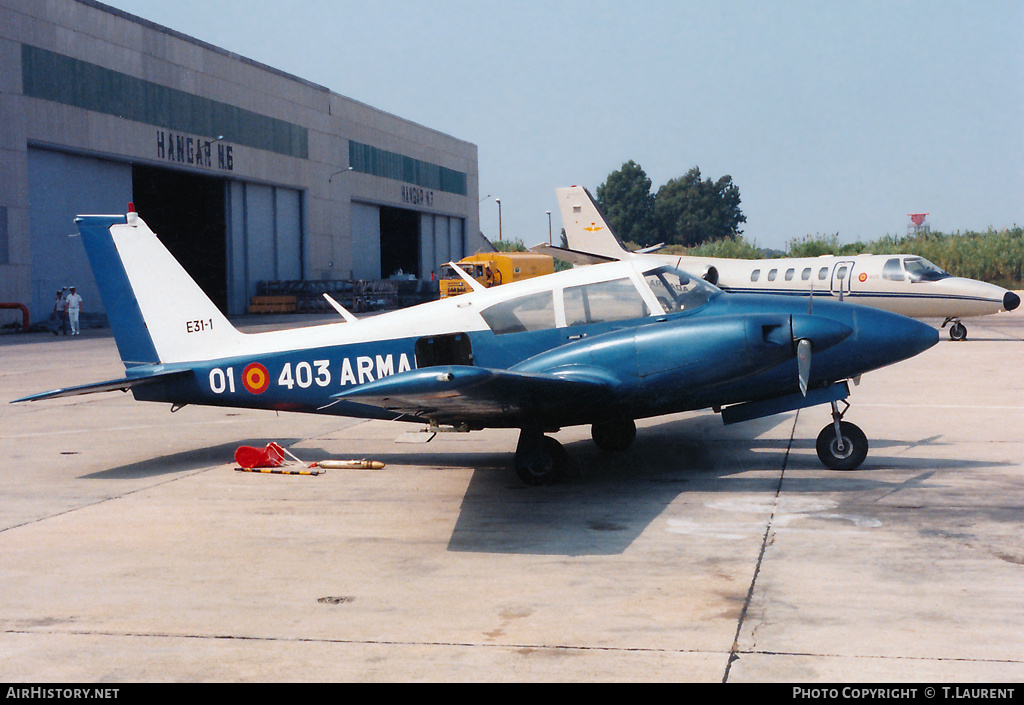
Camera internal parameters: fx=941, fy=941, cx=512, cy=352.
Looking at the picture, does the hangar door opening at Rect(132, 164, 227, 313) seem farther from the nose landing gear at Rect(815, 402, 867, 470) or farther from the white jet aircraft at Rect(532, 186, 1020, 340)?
the nose landing gear at Rect(815, 402, 867, 470)

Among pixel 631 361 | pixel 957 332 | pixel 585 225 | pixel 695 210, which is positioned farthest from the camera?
pixel 695 210

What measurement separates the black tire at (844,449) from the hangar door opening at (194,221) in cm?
5142

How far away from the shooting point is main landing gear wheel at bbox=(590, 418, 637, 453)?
11.3m

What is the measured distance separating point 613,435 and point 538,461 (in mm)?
2030

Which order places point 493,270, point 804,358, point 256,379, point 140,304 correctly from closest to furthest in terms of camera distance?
point 804,358 → point 256,379 → point 140,304 → point 493,270

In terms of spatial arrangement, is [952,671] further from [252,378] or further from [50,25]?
[50,25]

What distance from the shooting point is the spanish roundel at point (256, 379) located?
10.7 metres

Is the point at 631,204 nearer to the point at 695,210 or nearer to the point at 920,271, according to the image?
the point at 695,210

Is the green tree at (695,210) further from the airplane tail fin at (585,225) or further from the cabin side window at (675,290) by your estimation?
the cabin side window at (675,290)

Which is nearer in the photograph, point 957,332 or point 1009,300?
point 1009,300

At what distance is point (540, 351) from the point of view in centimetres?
1009

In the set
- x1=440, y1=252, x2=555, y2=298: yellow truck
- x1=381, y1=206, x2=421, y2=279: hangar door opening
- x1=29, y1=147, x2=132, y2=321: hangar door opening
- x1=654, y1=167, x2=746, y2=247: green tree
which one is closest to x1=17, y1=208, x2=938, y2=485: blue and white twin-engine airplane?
x1=29, y1=147, x2=132, y2=321: hangar door opening

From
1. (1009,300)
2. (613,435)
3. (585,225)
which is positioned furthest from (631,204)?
(613,435)

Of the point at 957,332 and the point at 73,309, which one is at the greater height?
the point at 73,309
